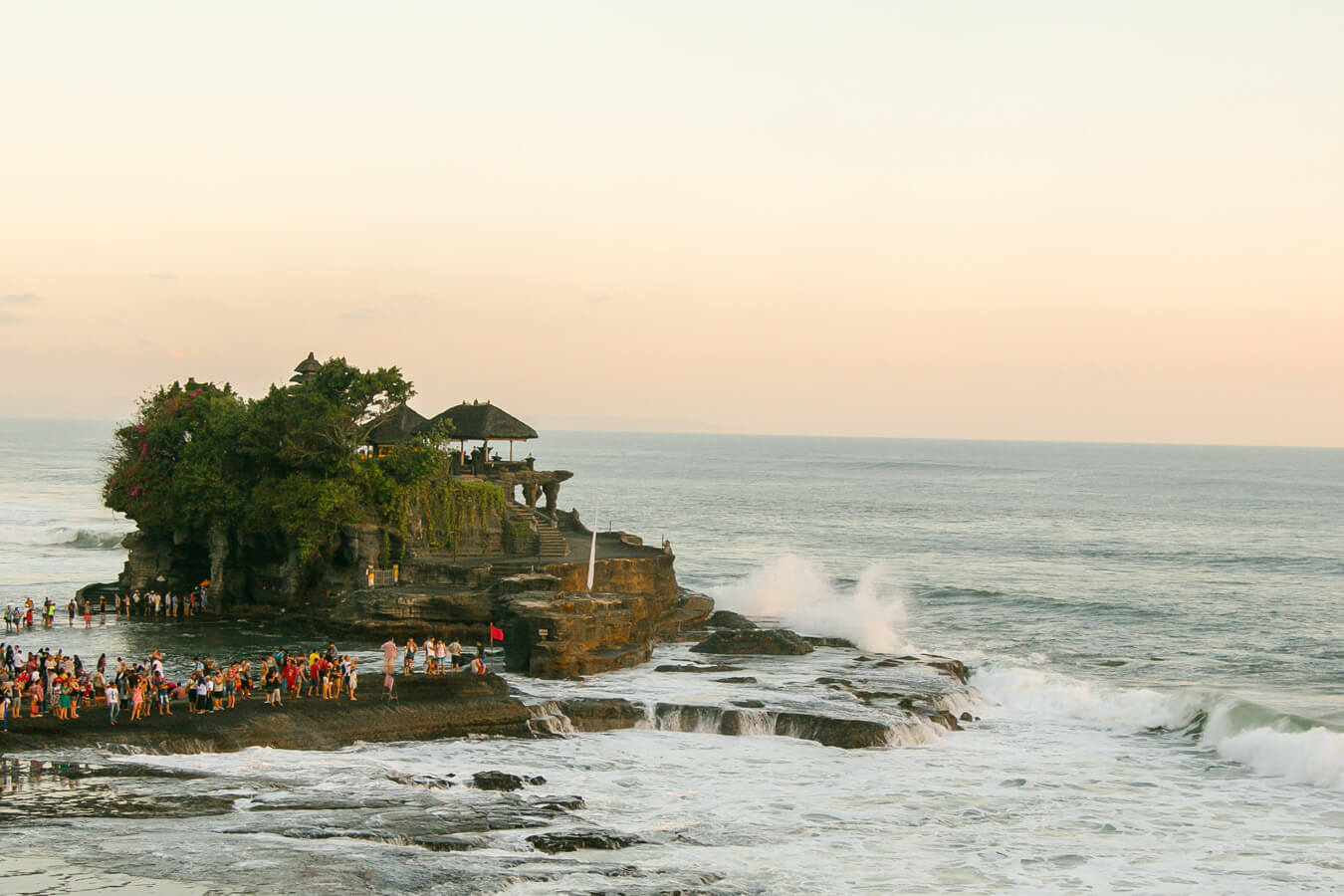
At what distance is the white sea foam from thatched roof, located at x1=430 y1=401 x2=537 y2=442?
1586 centimetres

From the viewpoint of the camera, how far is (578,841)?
24328mm

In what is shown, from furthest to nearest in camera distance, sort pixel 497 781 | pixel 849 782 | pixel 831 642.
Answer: pixel 831 642 < pixel 849 782 < pixel 497 781

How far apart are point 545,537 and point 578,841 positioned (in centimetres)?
2556

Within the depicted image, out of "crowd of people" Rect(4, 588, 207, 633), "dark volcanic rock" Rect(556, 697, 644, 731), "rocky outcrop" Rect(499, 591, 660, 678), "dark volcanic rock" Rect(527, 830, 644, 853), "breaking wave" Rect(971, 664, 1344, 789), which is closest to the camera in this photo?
"dark volcanic rock" Rect(527, 830, 644, 853)

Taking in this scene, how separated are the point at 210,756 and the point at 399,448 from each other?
21873 mm

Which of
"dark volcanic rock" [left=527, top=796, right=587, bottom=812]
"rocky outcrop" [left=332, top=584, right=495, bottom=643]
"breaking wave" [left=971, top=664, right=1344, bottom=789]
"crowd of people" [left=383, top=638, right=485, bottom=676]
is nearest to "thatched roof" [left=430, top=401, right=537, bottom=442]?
"rocky outcrop" [left=332, top=584, right=495, bottom=643]

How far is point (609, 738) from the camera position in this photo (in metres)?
33.2

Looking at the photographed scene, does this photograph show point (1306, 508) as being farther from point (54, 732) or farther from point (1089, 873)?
point (54, 732)

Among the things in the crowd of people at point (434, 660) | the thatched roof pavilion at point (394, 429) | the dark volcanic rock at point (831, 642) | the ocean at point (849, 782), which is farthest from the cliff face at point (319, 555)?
the dark volcanic rock at point (831, 642)

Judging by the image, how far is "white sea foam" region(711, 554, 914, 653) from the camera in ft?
173

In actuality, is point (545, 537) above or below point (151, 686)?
above

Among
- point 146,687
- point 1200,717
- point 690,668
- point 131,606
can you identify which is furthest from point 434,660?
point 1200,717

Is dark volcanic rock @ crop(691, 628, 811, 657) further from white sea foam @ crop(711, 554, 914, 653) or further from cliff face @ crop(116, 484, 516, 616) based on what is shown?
cliff face @ crop(116, 484, 516, 616)

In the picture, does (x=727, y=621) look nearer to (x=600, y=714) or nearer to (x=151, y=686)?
(x=600, y=714)
